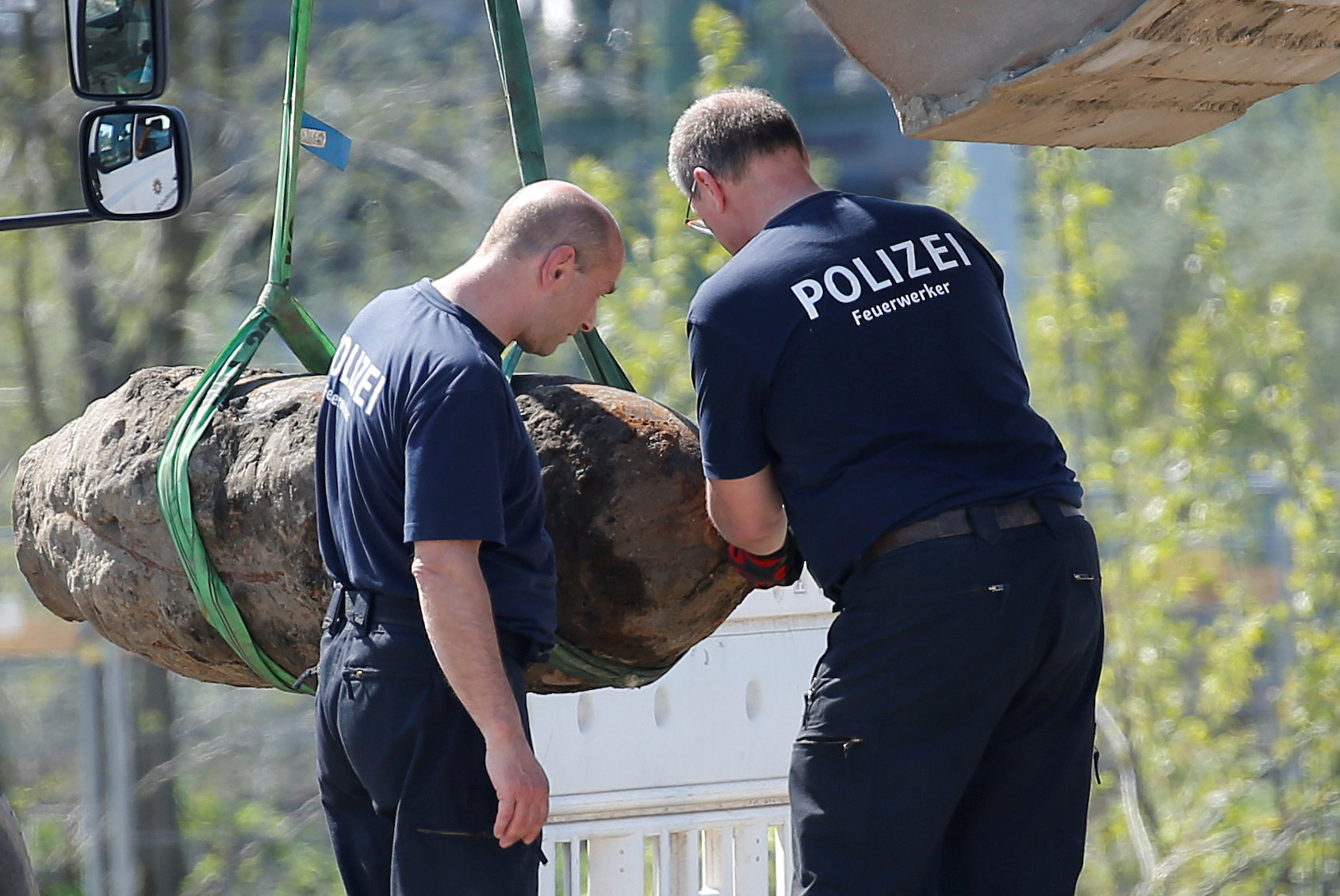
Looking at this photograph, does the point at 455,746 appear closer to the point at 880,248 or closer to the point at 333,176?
the point at 880,248

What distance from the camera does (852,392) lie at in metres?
2.22

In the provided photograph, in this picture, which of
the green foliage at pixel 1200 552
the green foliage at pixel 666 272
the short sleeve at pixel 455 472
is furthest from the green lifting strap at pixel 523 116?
the green foliage at pixel 1200 552

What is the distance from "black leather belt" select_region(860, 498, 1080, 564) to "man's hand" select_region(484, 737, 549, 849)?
584 millimetres

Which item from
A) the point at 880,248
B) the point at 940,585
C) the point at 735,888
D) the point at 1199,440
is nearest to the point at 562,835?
the point at 735,888

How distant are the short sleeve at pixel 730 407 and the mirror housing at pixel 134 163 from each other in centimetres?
130

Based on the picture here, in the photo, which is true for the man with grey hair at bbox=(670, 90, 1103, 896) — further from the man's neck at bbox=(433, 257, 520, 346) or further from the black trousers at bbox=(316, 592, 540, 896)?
the black trousers at bbox=(316, 592, 540, 896)

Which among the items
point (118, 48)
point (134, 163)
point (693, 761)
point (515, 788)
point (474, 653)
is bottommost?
point (693, 761)

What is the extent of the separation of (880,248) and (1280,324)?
183 inches

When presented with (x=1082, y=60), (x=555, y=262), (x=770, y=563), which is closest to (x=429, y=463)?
(x=555, y=262)

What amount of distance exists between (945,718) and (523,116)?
131cm

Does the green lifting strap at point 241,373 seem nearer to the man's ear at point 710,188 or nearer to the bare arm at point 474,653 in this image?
the bare arm at point 474,653

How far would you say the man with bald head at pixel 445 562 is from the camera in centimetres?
203

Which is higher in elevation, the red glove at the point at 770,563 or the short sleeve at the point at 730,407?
the short sleeve at the point at 730,407

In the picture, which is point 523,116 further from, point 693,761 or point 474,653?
point 693,761
